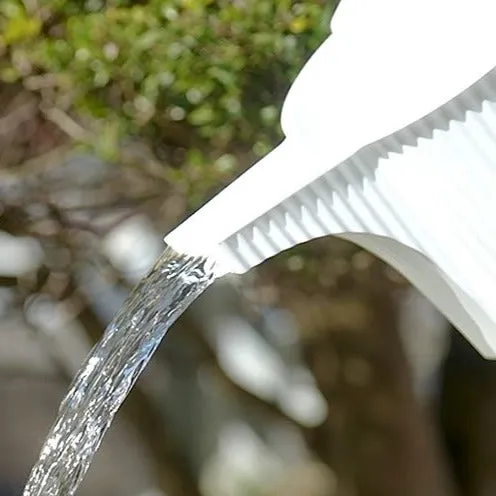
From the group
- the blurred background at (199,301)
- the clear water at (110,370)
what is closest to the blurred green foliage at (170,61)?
the blurred background at (199,301)

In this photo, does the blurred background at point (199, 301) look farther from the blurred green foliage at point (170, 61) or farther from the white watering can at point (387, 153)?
the white watering can at point (387, 153)

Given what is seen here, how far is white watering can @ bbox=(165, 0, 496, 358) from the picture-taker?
41cm

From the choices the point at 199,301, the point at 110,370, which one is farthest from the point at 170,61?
the point at 199,301

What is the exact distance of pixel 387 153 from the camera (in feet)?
1.41

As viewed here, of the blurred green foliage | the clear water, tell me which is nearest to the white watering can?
the clear water

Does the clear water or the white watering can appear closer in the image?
the white watering can

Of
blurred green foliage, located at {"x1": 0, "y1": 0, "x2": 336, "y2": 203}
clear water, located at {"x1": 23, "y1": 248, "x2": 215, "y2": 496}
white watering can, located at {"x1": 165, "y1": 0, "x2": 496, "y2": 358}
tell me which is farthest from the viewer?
blurred green foliage, located at {"x1": 0, "y1": 0, "x2": 336, "y2": 203}

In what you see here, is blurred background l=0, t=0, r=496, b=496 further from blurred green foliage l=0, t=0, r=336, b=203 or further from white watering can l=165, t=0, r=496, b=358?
white watering can l=165, t=0, r=496, b=358

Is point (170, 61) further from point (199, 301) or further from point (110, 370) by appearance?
point (199, 301)

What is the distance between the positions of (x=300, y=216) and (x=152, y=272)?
123 millimetres

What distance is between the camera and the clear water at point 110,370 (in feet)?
1.71

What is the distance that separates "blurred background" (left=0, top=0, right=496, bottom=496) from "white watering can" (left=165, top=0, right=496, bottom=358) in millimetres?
225

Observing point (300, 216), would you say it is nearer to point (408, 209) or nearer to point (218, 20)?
point (408, 209)

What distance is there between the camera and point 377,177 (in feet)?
1.44
